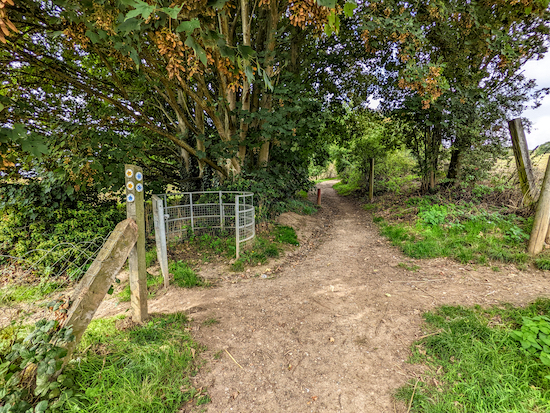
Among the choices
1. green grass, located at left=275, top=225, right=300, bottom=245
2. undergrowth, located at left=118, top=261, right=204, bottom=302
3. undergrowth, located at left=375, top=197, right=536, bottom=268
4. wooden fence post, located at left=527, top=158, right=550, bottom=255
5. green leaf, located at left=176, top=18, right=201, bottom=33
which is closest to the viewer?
green leaf, located at left=176, top=18, right=201, bottom=33

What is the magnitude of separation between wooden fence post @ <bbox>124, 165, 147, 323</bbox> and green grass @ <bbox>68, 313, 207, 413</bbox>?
0.80 ft

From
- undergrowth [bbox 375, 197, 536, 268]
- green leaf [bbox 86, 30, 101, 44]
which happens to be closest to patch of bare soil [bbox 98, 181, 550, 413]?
undergrowth [bbox 375, 197, 536, 268]

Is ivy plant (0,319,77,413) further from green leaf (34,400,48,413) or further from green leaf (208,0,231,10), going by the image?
green leaf (208,0,231,10)

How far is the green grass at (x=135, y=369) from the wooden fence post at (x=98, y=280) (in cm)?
30

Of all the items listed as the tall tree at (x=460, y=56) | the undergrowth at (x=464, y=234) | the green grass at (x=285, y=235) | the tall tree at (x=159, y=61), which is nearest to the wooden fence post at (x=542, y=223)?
the undergrowth at (x=464, y=234)

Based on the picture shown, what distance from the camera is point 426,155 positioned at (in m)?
8.48

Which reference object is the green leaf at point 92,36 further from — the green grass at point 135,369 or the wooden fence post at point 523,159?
the wooden fence post at point 523,159

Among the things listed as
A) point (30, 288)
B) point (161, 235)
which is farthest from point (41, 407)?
point (161, 235)

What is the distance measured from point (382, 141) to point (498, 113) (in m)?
4.24

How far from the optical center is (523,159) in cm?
602

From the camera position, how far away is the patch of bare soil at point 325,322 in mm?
2262

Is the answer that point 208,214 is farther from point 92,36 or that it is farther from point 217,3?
point 217,3

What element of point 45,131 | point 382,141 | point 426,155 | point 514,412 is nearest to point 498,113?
point 426,155

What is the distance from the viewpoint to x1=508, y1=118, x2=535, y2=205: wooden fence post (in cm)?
594
